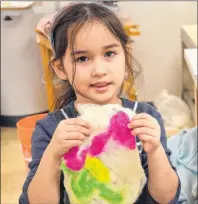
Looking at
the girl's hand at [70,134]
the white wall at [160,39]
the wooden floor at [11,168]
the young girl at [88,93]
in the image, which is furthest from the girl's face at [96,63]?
the white wall at [160,39]

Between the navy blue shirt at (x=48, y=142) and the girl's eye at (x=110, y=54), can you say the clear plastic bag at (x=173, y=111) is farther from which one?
the girl's eye at (x=110, y=54)

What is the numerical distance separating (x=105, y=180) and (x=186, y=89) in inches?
89.7

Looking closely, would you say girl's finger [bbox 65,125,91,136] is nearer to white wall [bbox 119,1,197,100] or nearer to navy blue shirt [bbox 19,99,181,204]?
navy blue shirt [bbox 19,99,181,204]

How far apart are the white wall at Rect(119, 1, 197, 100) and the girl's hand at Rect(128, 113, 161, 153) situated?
216 cm

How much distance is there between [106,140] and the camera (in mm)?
779

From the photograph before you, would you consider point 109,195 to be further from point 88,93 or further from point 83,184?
point 88,93

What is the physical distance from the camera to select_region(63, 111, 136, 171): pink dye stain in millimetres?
774

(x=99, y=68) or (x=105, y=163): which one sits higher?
(x=99, y=68)

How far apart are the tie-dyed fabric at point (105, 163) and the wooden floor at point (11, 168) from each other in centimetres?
132

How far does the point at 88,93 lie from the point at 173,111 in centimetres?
190

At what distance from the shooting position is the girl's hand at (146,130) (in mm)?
776

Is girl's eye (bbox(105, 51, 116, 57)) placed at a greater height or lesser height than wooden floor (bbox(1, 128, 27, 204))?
greater

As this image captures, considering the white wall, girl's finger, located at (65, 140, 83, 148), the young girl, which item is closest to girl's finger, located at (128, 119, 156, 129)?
the young girl

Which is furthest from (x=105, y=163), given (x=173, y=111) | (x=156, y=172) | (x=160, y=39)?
(x=160, y=39)
